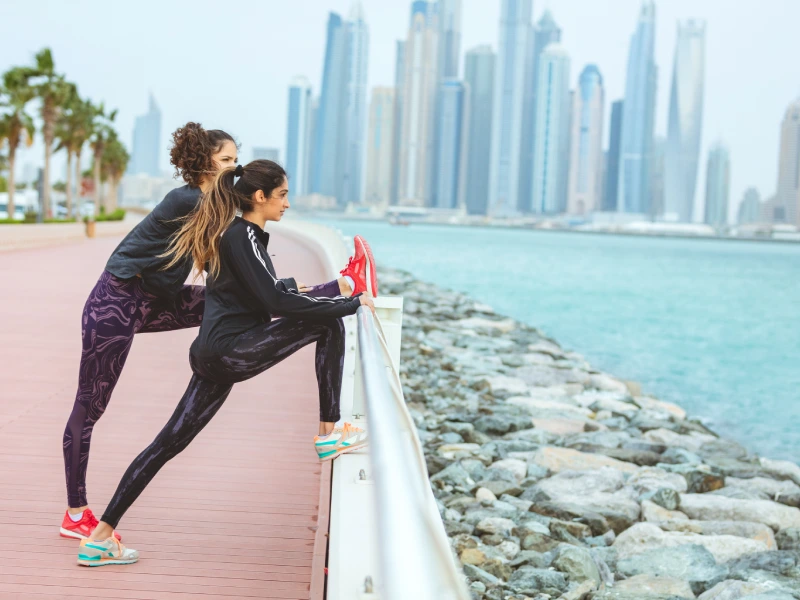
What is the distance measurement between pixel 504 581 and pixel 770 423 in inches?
645

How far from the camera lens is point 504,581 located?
20.7 ft

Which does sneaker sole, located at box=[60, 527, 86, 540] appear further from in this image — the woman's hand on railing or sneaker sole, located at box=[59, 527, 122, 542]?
the woman's hand on railing

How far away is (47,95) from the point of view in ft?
161

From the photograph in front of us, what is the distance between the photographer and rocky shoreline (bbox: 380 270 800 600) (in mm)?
6465

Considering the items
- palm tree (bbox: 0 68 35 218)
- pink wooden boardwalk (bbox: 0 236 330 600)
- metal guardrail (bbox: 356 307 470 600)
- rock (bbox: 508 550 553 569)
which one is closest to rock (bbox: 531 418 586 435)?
pink wooden boardwalk (bbox: 0 236 330 600)

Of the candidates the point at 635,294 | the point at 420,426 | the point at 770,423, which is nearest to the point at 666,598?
the point at 420,426

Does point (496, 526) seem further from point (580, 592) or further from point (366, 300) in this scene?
point (366, 300)

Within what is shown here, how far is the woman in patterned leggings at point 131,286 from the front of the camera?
4.14 m

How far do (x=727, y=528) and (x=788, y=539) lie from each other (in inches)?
19.1

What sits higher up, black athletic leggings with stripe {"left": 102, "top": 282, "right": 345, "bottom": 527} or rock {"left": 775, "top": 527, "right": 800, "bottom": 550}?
black athletic leggings with stripe {"left": 102, "top": 282, "right": 345, "bottom": 527}

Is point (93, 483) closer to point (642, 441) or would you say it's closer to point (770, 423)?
point (642, 441)

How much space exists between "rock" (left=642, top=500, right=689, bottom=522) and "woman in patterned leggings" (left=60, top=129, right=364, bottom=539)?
5.04m

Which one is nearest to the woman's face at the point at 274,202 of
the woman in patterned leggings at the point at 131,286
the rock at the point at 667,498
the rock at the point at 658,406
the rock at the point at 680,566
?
the woman in patterned leggings at the point at 131,286

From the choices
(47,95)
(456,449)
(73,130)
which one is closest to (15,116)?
(47,95)
